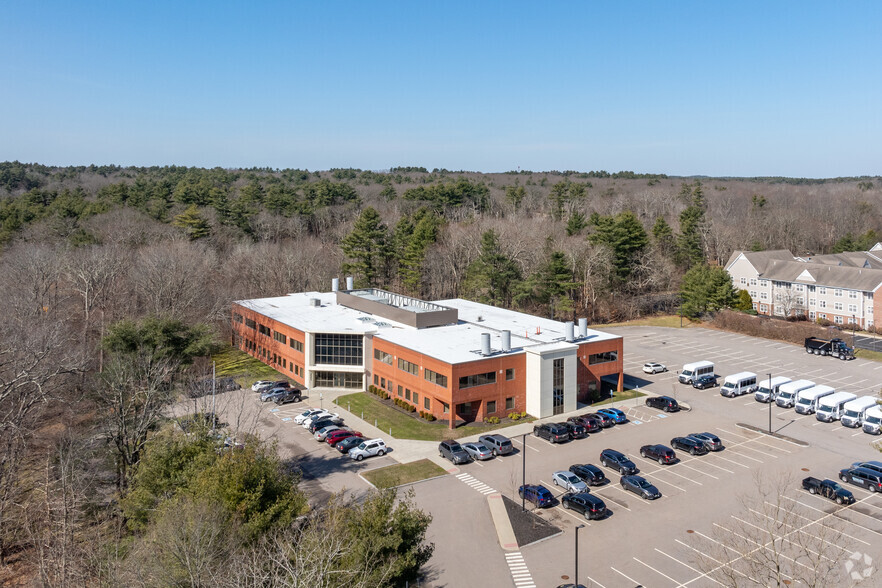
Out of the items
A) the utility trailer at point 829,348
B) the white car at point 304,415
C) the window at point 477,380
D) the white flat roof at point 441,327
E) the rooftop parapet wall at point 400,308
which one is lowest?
the white car at point 304,415

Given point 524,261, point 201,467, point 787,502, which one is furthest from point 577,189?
point 201,467

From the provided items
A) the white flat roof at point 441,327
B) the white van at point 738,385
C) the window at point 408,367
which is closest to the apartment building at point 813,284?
the white van at point 738,385

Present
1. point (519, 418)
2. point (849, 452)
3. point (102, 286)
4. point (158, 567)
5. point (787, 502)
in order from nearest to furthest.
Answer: point (158, 567) → point (787, 502) → point (849, 452) → point (519, 418) → point (102, 286)

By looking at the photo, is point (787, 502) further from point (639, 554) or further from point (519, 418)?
point (519, 418)

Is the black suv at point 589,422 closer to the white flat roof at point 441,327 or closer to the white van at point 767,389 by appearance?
the white flat roof at point 441,327

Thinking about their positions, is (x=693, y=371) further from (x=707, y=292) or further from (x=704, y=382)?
(x=707, y=292)

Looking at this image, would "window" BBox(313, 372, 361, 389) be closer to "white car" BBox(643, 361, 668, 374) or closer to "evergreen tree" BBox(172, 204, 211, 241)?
"white car" BBox(643, 361, 668, 374)
